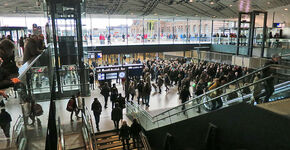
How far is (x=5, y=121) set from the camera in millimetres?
1977

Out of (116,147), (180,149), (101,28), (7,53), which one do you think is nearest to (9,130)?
(7,53)

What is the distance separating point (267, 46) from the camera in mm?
18219

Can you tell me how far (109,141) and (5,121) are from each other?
7445 millimetres

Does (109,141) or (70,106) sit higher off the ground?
(70,106)

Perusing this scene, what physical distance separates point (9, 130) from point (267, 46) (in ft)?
66.0

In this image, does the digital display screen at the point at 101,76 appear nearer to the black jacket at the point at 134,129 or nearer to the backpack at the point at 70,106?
the backpack at the point at 70,106

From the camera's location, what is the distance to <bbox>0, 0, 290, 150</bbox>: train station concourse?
12.8 feet

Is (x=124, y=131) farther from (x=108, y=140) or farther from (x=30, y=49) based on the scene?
(x=30, y=49)

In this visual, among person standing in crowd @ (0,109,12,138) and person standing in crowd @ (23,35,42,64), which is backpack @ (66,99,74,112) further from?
person standing in crowd @ (0,109,12,138)

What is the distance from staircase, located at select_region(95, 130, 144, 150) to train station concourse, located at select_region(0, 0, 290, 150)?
0.14 feet

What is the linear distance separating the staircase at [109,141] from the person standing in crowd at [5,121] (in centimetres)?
697

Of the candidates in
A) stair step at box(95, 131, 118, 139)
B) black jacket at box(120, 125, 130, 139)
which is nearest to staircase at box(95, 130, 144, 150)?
stair step at box(95, 131, 118, 139)

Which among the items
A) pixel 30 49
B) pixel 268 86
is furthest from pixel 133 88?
pixel 268 86

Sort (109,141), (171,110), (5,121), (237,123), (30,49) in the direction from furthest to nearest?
1. (109,141)
2. (171,110)
3. (30,49)
4. (237,123)
5. (5,121)
